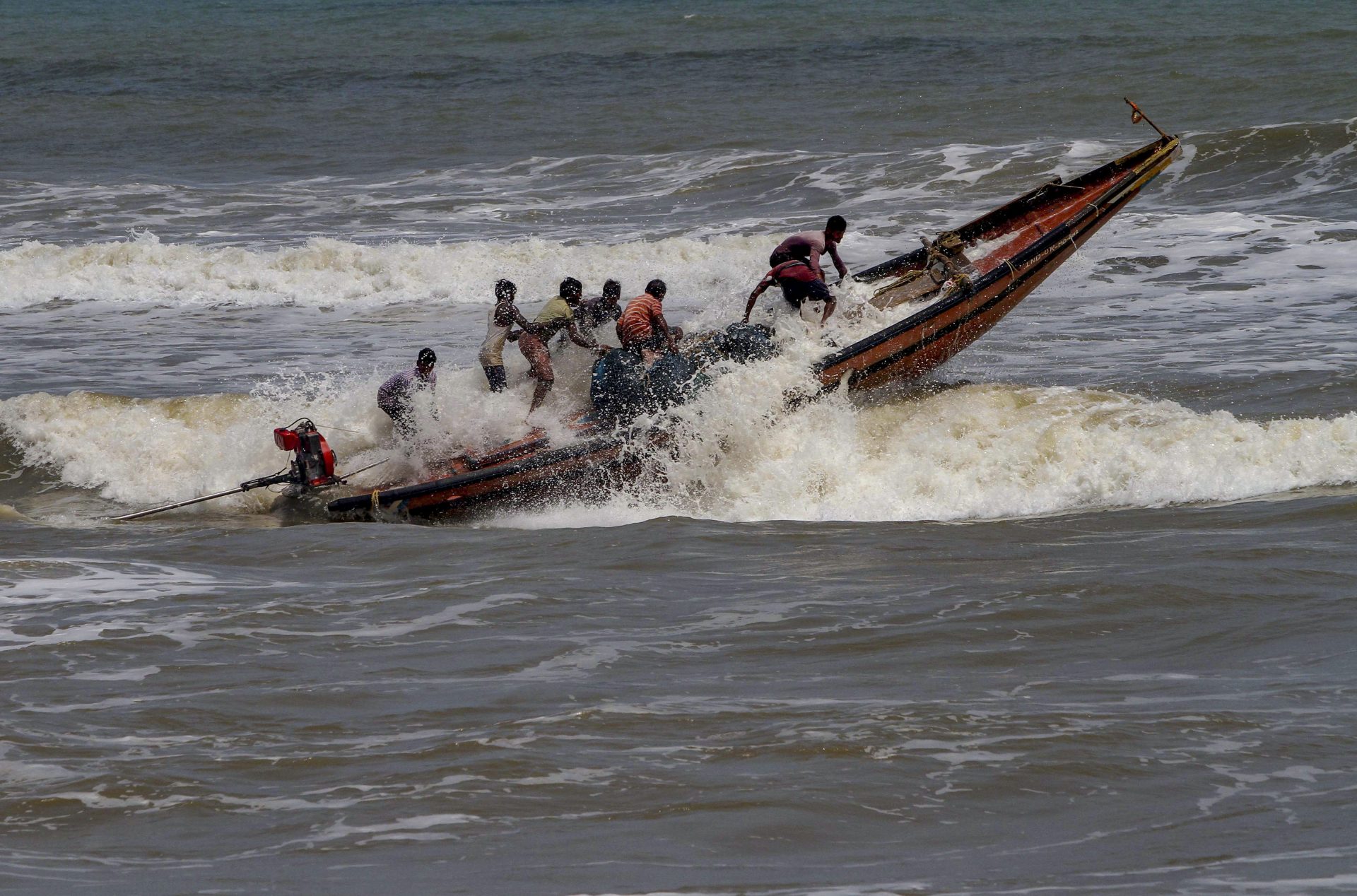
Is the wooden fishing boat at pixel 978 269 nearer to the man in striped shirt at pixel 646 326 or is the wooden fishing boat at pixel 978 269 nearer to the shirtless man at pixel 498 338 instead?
the man in striped shirt at pixel 646 326

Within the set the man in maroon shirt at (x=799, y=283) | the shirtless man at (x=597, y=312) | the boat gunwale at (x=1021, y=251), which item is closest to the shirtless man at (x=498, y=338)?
the shirtless man at (x=597, y=312)

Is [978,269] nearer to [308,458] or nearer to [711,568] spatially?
Result: [711,568]

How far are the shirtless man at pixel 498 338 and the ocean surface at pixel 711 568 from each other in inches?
6.3

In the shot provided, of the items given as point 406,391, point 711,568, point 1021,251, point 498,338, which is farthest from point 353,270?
point 711,568

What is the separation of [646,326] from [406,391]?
1.78m

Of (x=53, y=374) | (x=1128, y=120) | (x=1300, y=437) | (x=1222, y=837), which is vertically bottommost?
(x=1222, y=837)

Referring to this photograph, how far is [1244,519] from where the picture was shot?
343 inches

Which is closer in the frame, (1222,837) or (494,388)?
(1222,837)

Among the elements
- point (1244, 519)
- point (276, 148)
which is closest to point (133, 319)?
point (276, 148)

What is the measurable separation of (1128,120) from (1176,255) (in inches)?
409

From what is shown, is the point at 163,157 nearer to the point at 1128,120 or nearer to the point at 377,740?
the point at 1128,120

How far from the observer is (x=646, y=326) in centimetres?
1064

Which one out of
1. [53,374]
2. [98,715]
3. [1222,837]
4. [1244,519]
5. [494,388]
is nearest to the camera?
[1222,837]

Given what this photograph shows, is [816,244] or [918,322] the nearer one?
[918,322]
